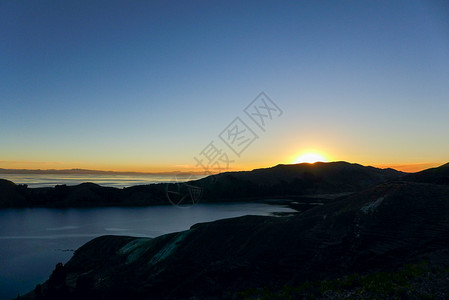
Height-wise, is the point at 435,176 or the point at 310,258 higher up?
the point at 435,176

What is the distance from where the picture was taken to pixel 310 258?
30.0 m

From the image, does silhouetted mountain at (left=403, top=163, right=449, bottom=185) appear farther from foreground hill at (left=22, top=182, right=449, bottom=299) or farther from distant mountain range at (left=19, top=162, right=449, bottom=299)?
foreground hill at (left=22, top=182, right=449, bottom=299)

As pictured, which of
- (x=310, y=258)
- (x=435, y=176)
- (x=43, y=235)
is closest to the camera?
(x=310, y=258)

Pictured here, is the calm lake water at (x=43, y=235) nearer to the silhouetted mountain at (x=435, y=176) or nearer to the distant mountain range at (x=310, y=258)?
the distant mountain range at (x=310, y=258)

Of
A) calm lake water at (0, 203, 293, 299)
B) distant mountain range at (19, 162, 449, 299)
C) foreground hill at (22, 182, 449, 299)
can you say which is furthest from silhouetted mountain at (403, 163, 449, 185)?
calm lake water at (0, 203, 293, 299)

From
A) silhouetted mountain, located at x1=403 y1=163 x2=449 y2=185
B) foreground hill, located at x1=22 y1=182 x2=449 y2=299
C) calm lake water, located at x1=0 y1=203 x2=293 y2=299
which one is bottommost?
calm lake water, located at x1=0 y1=203 x2=293 y2=299

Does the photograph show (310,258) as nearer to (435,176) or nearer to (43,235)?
(435,176)

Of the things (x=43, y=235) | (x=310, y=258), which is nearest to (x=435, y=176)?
(x=310, y=258)

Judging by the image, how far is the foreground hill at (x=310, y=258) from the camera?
23.7 m

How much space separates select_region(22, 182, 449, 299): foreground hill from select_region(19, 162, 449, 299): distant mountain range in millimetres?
76

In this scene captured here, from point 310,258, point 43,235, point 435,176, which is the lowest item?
point 43,235

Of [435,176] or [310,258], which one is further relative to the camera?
[435,176]

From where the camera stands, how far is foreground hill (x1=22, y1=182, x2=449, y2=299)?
23.7 metres

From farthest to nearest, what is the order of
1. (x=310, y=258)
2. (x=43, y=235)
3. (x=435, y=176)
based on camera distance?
(x=43, y=235), (x=435, y=176), (x=310, y=258)
